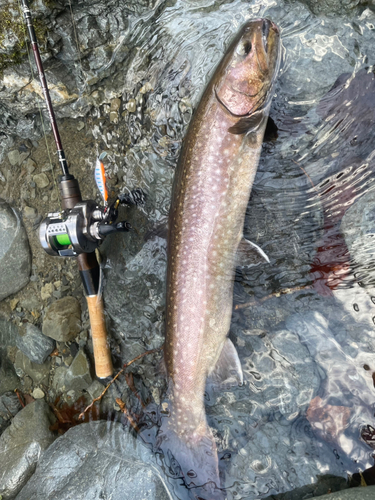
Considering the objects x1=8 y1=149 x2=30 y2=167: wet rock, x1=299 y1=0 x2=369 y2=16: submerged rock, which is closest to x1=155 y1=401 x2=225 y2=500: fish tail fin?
x1=8 y1=149 x2=30 y2=167: wet rock

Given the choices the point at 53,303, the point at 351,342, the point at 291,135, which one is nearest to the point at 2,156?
the point at 53,303

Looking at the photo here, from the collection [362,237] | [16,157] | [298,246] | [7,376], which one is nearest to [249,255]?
[298,246]

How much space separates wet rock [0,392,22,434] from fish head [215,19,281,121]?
3.15 m

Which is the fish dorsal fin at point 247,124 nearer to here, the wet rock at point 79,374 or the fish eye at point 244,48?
the fish eye at point 244,48

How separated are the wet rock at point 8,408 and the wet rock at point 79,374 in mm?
695

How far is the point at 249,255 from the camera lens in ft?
8.09

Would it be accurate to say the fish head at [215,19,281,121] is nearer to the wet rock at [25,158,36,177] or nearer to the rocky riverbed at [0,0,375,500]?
the rocky riverbed at [0,0,375,500]

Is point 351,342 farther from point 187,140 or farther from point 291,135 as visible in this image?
point 187,140

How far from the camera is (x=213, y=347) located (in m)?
Result: 2.35

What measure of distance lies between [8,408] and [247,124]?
3243 millimetres

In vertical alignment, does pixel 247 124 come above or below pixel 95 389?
above

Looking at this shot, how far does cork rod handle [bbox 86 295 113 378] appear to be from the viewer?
9.05 feet

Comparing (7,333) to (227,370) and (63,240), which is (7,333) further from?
(227,370)

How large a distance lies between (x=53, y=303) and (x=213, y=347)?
159cm
